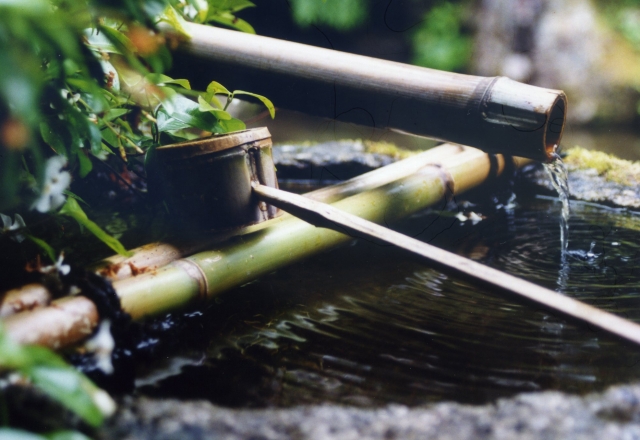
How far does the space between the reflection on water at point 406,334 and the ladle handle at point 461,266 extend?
56mm

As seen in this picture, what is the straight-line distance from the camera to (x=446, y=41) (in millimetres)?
6383

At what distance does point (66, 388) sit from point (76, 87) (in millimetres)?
1422

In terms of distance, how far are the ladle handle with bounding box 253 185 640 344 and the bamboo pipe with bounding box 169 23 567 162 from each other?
0.83 metres

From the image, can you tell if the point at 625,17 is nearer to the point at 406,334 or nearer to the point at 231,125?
the point at 231,125

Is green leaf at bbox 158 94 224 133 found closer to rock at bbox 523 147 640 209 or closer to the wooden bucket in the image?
the wooden bucket

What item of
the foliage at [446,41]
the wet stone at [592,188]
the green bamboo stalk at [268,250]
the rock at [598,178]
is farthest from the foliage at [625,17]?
the green bamboo stalk at [268,250]

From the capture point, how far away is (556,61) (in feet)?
20.0

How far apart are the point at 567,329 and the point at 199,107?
1.86 meters

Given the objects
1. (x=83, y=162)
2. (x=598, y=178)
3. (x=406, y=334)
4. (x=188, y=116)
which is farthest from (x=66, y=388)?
(x=598, y=178)

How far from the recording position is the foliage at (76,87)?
1.05 m

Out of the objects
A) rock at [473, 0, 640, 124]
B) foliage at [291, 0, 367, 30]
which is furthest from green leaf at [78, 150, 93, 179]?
rock at [473, 0, 640, 124]

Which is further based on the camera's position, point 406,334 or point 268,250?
point 268,250

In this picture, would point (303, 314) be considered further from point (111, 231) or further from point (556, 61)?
point (556, 61)

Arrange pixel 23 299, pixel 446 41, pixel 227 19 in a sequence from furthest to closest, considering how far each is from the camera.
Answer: pixel 446 41 < pixel 227 19 < pixel 23 299
